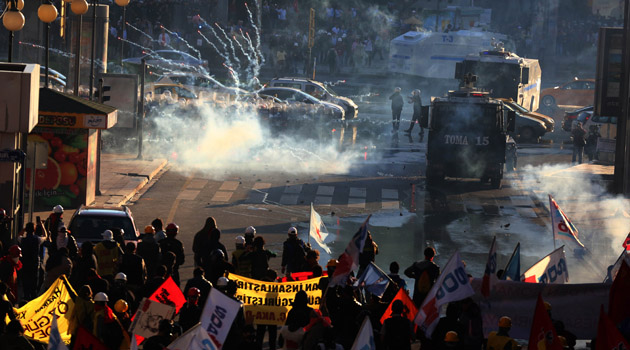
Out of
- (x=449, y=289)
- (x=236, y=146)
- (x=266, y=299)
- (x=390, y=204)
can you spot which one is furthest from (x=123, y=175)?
(x=449, y=289)

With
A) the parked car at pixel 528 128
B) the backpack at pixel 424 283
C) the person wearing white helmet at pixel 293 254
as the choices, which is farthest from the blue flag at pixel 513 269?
the parked car at pixel 528 128

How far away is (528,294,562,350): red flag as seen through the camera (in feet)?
30.9

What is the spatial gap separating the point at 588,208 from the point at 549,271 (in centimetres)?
1182

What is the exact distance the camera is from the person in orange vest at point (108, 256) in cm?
1434

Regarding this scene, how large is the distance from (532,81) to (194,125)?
16071 mm

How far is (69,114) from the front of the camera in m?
21.9

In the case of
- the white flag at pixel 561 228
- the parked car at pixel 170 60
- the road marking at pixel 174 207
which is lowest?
the road marking at pixel 174 207

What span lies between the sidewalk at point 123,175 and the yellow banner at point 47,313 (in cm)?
1185

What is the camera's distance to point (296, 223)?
22.3m

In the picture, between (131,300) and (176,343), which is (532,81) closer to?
(131,300)

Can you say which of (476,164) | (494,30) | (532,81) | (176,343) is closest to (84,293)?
(176,343)

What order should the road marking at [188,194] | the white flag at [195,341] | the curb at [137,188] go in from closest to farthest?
the white flag at [195,341] → the curb at [137,188] → the road marking at [188,194]

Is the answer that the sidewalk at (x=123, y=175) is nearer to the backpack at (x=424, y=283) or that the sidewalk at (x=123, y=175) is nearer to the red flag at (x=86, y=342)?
the backpack at (x=424, y=283)

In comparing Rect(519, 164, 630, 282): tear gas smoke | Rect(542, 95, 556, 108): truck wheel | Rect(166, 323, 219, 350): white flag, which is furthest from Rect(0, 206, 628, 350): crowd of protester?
Rect(542, 95, 556, 108): truck wheel
